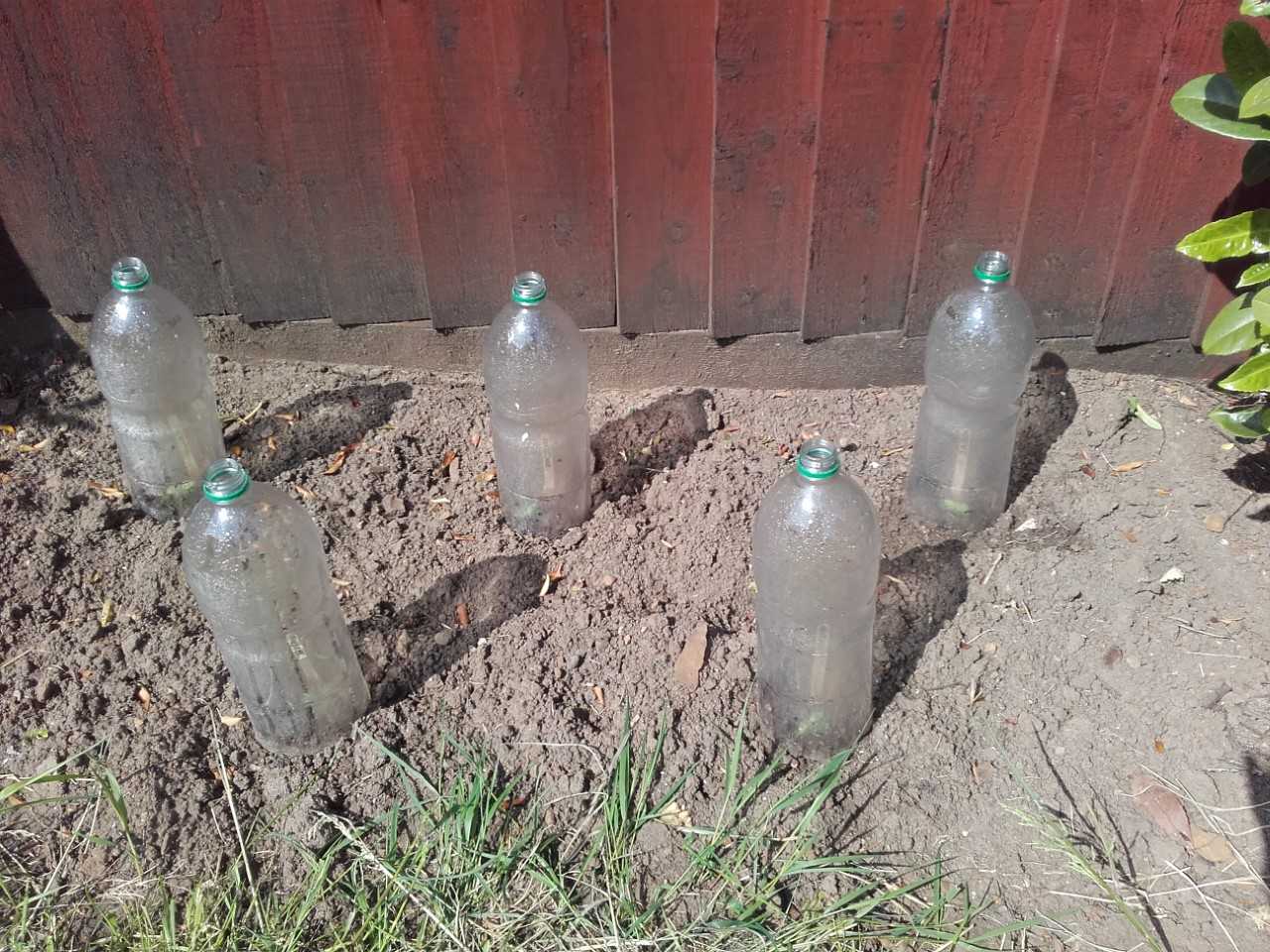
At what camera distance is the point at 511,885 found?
8.07 feet

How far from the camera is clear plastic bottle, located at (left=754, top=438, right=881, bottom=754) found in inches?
93.7

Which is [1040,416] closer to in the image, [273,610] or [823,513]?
[823,513]

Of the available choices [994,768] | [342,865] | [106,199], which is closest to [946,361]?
[994,768]

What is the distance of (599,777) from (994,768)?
0.88m

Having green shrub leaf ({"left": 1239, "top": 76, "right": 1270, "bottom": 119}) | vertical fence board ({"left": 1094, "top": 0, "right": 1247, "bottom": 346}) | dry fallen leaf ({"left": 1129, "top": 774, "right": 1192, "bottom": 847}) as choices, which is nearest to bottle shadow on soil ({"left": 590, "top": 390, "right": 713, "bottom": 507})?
vertical fence board ({"left": 1094, "top": 0, "right": 1247, "bottom": 346})

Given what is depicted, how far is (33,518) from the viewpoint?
3230 mm

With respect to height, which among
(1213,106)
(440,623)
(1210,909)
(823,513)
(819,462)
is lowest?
(1210,909)

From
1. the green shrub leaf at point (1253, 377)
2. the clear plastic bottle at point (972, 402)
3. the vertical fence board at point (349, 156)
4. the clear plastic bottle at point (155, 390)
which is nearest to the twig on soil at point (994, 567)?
the clear plastic bottle at point (972, 402)

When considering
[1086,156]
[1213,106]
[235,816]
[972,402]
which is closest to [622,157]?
[972,402]

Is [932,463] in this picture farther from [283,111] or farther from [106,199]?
[106,199]

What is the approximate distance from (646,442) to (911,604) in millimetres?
952

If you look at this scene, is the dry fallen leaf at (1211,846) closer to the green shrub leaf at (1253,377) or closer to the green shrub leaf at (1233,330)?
the green shrub leaf at (1253,377)

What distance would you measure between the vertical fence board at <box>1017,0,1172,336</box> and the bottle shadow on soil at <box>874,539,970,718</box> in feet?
2.98

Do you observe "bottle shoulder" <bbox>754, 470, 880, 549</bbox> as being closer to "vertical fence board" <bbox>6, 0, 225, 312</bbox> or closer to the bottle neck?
the bottle neck
